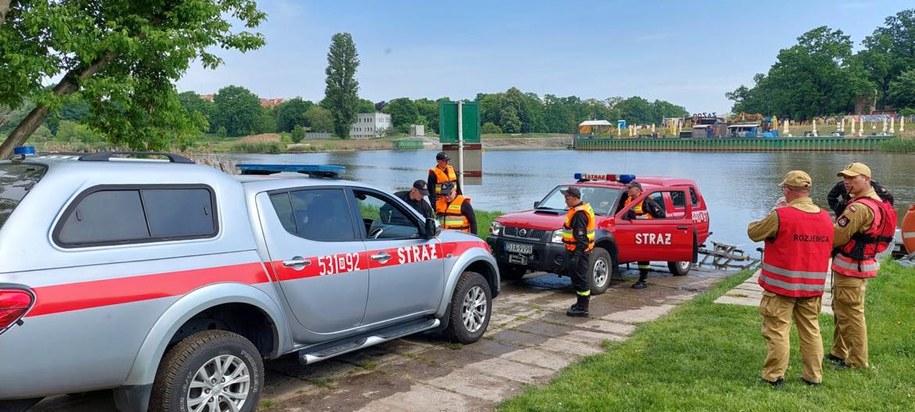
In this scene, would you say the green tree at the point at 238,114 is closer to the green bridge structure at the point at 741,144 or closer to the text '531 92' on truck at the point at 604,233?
the green bridge structure at the point at 741,144

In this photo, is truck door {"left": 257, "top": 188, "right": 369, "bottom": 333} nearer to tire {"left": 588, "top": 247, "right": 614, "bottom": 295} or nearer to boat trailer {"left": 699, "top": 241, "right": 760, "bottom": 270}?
tire {"left": 588, "top": 247, "right": 614, "bottom": 295}

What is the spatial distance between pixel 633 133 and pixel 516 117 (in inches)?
1363

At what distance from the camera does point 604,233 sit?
32.8ft

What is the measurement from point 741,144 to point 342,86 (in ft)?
217

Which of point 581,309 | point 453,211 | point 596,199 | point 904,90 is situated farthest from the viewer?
point 904,90

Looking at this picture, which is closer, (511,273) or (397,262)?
(397,262)

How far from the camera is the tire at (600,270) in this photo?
9.57 meters

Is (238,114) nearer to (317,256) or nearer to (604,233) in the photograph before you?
(604,233)

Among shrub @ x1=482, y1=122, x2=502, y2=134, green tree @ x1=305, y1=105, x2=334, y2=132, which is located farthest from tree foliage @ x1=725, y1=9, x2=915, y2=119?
green tree @ x1=305, y1=105, x2=334, y2=132

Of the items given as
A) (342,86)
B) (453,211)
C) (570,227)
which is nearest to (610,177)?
(453,211)

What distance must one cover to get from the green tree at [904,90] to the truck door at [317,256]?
405 feet

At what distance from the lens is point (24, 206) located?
3.56 metres

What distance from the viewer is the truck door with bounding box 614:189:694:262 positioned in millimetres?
10438

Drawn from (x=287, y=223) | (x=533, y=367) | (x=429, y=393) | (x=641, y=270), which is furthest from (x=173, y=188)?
(x=641, y=270)
